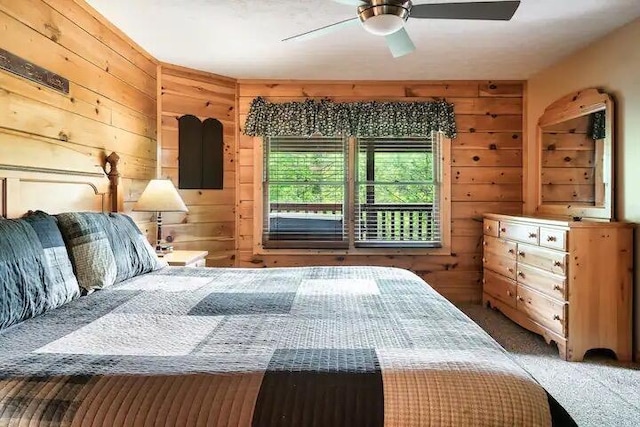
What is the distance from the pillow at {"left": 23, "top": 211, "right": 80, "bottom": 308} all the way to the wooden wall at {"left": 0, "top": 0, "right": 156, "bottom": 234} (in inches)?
20.4

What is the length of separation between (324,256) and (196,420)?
344 cm

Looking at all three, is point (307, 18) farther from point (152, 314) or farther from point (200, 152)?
point (152, 314)

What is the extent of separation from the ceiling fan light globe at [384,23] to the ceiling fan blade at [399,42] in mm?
288

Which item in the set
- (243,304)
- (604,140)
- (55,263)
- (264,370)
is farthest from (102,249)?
(604,140)

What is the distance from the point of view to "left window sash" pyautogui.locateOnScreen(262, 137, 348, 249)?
14.0ft

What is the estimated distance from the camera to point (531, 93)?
4.18m

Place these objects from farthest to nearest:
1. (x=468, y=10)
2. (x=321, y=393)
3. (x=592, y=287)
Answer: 1. (x=592, y=287)
2. (x=468, y=10)
3. (x=321, y=393)

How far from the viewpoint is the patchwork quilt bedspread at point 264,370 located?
92cm

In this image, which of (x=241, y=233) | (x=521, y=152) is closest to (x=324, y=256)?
(x=241, y=233)

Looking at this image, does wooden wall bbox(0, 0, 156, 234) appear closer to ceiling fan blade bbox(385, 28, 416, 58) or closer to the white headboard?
the white headboard

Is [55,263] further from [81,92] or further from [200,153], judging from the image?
[200,153]

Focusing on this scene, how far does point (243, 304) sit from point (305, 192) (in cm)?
265

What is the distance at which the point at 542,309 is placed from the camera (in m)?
3.13

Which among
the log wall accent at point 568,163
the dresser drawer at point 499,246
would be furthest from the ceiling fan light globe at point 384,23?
the dresser drawer at point 499,246
